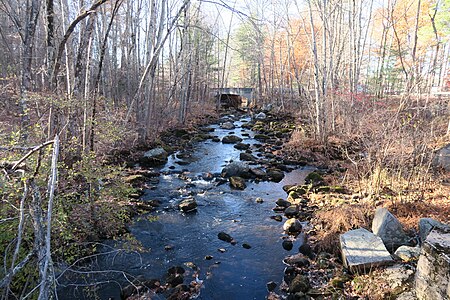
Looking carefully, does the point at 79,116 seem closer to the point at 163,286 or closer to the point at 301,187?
the point at 163,286

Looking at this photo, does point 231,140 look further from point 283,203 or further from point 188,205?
point 188,205

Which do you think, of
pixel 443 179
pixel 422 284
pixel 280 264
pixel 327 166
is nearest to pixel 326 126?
pixel 327 166

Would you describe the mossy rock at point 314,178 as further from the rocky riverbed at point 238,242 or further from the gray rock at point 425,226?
the gray rock at point 425,226

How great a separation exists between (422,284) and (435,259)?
43 centimetres

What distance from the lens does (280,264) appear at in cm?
507

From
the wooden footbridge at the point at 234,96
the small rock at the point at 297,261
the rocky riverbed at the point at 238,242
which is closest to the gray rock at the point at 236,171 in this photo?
the rocky riverbed at the point at 238,242

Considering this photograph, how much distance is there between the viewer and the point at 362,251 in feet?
15.2

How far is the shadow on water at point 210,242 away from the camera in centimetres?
462

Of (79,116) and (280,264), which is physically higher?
(79,116)

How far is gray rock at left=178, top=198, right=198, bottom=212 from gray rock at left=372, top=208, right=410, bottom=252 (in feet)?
13.7

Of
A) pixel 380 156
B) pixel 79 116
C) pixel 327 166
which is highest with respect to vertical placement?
pixel 79 116

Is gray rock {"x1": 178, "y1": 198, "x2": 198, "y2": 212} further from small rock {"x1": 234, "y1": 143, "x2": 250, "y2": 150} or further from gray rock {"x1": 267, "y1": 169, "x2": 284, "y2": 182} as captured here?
small rock {"x1": 234, "y1": 143, "x2": 250, "y2": 150}

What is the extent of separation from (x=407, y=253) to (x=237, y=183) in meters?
5.13

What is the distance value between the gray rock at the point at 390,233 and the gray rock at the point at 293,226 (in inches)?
60.1
